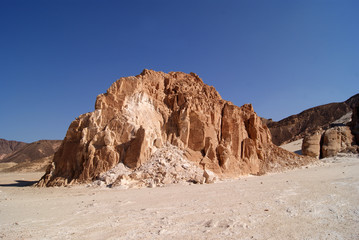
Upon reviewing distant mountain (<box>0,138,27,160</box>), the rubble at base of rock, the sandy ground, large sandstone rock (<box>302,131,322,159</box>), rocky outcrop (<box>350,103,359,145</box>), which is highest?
distant mountain (<box>0,138,27,160</box>)

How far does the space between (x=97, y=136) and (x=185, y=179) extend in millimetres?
6980

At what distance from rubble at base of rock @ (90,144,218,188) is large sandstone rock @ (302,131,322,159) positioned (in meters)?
16.6

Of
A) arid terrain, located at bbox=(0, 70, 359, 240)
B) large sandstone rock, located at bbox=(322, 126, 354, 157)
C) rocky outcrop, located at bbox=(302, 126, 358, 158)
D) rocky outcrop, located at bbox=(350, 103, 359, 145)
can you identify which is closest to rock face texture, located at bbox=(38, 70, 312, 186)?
arid terrain, located at bbox=(0, 70, 359, 240)

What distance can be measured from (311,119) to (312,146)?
53950mm

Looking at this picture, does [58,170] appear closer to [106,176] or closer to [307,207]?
[106,176]

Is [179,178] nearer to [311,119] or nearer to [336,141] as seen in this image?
[336,141]

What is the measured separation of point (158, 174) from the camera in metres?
15.1

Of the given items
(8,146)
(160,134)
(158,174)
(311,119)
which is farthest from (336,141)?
(8,146)

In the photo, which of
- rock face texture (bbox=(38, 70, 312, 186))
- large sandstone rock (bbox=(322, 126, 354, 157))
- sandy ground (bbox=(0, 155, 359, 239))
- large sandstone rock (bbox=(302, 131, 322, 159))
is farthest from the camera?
large sandstone rock (bbox=(302, 131, 322, 159))

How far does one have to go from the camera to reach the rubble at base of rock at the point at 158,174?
46.8 feet

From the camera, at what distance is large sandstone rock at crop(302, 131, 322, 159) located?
2701cm

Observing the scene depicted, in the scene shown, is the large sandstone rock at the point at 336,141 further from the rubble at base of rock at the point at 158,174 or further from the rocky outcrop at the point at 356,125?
the rubble at base of rock at the point at 158,174

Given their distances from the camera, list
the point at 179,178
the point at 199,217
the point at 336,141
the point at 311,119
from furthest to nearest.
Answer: the point at 311,119 < the point at 336,141 < the point at 179,178 < the point at 199,217

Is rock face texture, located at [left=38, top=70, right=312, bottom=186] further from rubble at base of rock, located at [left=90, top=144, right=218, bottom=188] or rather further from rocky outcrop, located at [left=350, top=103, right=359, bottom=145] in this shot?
rocky outcrop, located at [left=350, top=103, right=359, bottom=145]
